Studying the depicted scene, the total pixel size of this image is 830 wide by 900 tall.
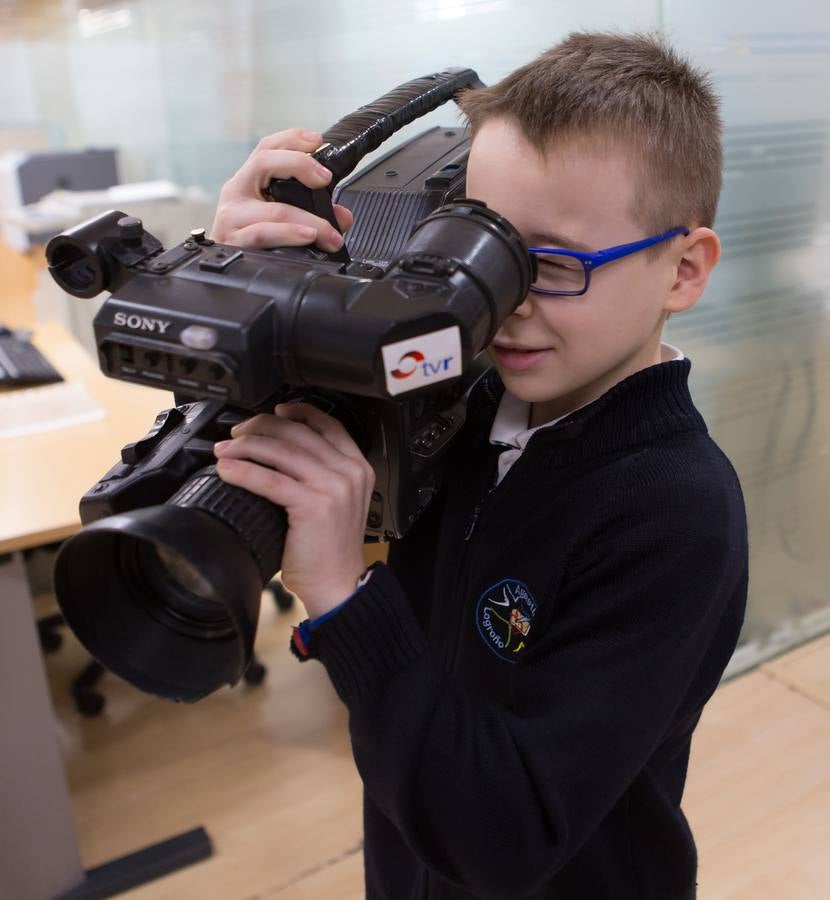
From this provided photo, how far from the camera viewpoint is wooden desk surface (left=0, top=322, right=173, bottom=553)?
1.18 m

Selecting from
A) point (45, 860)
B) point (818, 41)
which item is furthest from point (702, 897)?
point (818, 41)

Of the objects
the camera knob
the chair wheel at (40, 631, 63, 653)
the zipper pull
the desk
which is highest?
the camera knob

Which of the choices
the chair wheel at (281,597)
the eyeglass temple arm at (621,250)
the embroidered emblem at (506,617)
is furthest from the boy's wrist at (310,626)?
the chair wheel at (281,597)

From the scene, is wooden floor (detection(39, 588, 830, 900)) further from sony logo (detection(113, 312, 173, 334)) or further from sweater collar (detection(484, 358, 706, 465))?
sony logo (detection(113, 312, 173, 334))

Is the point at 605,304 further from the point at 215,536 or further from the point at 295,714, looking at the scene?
the point at 295,714

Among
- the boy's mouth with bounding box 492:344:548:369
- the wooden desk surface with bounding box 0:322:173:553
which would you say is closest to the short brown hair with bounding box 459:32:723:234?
the boy's mouth with bounding box 492:344:548:369

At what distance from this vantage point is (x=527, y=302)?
1.85 feet

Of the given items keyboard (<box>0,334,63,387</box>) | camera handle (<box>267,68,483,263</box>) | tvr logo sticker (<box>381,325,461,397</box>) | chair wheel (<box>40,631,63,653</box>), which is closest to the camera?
tvr logo sticker (<box>381,325,461,397</box>)

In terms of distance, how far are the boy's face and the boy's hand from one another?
141 mm

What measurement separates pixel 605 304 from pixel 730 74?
0.90 metres

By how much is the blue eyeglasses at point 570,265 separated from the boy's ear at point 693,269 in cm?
4

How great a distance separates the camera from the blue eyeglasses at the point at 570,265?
539mm

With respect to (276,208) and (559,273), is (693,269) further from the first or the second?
(276,208)

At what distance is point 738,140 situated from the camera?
1.32 m
